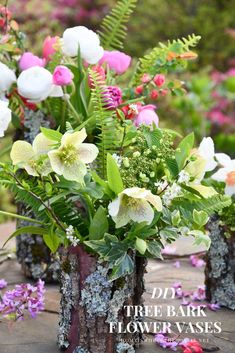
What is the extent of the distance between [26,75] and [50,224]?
1.91 ft

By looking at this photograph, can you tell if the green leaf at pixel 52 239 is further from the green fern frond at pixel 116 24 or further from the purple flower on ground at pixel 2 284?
the green fern frond at pixel 116 24

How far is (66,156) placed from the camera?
1716 millimetres

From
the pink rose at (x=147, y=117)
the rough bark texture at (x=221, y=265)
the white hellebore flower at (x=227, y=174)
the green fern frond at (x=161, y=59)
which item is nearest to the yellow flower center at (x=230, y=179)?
the white hellebore flower at (x=227, y=174)

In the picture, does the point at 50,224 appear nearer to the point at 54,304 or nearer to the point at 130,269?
the point at 130,269

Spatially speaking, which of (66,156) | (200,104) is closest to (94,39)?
(66,156)

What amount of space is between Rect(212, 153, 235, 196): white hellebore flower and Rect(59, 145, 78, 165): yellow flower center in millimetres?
596

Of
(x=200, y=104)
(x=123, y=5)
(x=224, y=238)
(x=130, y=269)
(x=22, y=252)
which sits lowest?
(x=200, y=104)

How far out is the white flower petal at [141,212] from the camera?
67.7 inches

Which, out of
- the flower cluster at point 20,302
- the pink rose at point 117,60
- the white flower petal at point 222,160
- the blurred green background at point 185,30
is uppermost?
the pink rose at point 117,60

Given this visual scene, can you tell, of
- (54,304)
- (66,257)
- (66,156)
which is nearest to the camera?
(66,156)

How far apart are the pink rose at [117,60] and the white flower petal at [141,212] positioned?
2.73ft

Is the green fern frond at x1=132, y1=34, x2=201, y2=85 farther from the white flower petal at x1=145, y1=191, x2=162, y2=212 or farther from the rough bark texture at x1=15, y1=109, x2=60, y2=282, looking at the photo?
the white flower petal at x1=145, y1=191, x2=162, y2=212

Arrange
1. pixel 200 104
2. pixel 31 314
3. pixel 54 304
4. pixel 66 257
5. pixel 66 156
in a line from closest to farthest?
pixel 66 156 < pixel 66 257 < pixel 31 314 < pixel 54 304 < pixel 200 104

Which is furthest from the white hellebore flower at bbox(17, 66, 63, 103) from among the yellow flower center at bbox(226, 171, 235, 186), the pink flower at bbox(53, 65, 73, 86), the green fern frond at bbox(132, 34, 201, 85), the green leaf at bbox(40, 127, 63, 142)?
the yellow flower center at bbox(226, 171, 235, 186)
